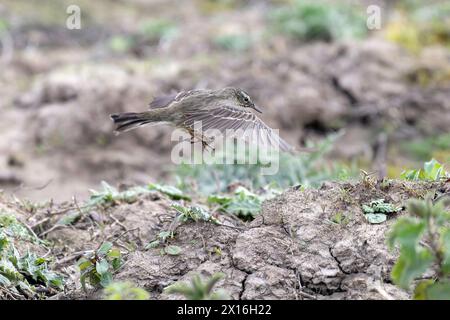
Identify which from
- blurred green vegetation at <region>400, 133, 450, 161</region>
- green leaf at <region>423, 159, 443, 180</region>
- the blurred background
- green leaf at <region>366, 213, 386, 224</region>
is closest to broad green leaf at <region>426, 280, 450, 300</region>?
green leaf at <region>366, 213, 386, 224</region>

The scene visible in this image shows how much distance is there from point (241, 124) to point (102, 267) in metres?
1.91

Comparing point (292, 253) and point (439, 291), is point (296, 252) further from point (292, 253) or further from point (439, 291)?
point (439, 291)

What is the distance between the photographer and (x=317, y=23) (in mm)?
12062

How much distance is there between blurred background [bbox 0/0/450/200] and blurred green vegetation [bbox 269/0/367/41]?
0.08 feet

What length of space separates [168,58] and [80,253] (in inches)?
301

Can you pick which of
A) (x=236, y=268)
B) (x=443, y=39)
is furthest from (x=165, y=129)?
(x=236, y=268)

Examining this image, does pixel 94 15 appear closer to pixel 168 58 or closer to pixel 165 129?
pixel 168 58

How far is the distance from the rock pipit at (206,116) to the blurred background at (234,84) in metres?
1.19

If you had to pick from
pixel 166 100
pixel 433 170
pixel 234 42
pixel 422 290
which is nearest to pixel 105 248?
pixel 422 290

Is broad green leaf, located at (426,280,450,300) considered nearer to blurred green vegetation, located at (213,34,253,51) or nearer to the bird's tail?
the bird's tail

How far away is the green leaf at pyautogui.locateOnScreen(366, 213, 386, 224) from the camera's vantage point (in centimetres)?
412

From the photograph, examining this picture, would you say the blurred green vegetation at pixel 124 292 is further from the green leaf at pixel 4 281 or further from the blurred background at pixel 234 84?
the blurred background at pixel 234 84

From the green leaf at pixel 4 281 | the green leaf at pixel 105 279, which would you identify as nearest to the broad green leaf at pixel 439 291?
the green leaf at pixel 105 279

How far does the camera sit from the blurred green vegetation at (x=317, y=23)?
12094 mm
